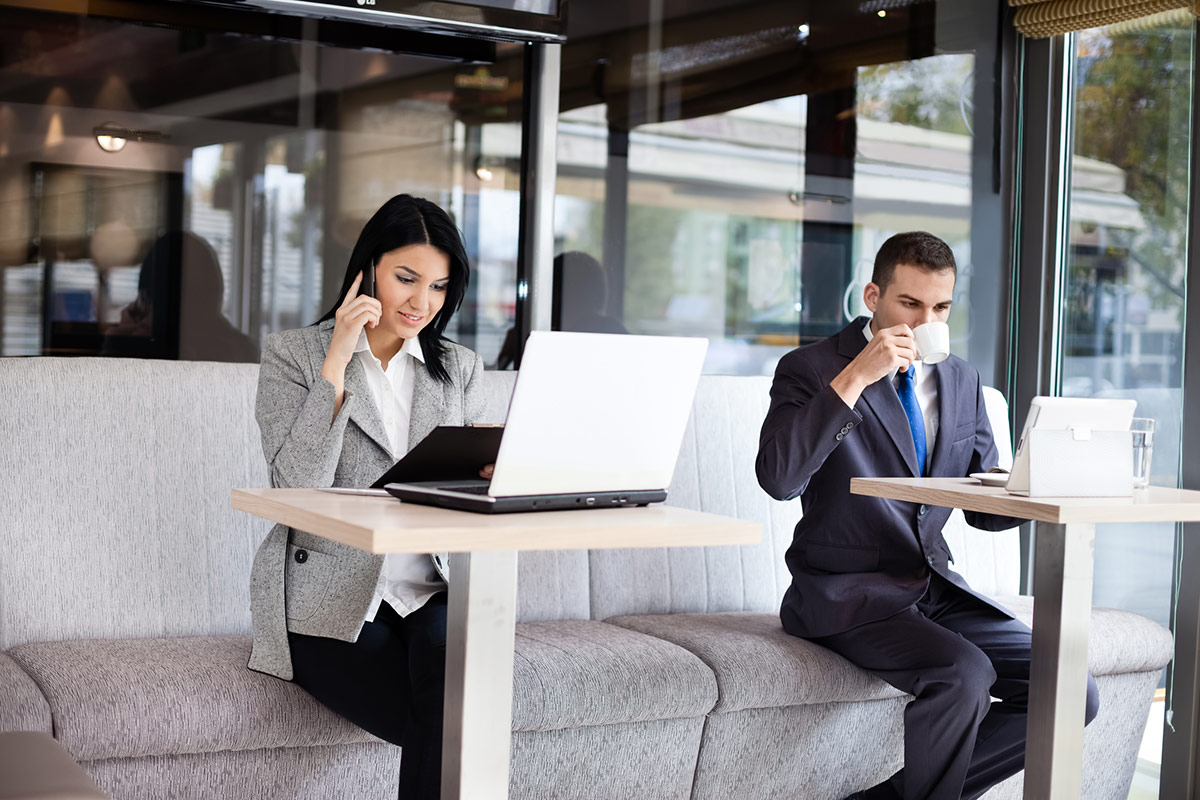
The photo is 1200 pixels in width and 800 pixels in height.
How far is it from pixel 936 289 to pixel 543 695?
1.13m

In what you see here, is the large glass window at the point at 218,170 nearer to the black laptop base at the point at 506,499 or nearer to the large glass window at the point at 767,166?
the large glass window at the point at 767,166

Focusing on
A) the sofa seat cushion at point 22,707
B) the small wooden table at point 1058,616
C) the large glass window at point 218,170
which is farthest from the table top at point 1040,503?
the large glass window at point 218,170

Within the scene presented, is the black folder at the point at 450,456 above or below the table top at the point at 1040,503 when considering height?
above

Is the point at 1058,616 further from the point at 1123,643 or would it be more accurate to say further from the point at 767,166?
the point at 767,166

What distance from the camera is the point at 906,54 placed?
156 inches

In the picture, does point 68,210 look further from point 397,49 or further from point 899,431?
point 899,431

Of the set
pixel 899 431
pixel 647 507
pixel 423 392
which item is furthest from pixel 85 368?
pixel 899 431

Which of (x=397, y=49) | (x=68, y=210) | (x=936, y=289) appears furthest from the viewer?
(x=397, y=49)

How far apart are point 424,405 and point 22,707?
83cm

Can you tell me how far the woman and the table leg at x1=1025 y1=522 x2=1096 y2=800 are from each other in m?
1.02

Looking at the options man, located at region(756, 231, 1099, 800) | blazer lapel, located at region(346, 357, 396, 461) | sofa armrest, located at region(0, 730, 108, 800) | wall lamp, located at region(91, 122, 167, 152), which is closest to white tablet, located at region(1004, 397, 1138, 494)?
man, located at region(756, 231, 1099, 800)

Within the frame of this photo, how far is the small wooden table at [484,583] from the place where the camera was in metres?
1.56

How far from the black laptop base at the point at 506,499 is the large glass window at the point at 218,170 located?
1602 mm

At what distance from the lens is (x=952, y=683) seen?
240cm
